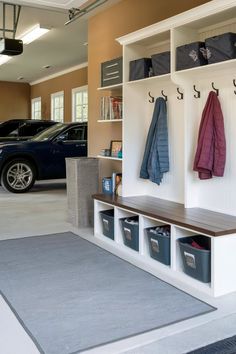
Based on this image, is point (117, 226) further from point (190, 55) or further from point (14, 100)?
point (14, 100)

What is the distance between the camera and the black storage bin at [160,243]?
3.55 m

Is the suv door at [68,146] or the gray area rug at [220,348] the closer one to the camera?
the gray area rug at [220,348]

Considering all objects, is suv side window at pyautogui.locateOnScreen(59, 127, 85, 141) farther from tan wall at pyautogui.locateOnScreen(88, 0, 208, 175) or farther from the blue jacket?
the blue jacket

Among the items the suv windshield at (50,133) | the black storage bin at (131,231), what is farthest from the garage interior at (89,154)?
the suv windshield at (50,133)

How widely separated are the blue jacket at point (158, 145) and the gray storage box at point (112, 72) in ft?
2.16

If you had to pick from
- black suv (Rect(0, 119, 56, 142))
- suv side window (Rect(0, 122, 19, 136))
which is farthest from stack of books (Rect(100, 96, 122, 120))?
suv side window (Rect(0, 122, 19, 136))

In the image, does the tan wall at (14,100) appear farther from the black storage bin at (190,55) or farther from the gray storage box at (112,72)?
the black storage bin at (190,55)

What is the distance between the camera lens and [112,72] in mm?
4766

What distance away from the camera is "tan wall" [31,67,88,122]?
11.5 m

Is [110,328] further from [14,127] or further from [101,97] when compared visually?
[14,127]

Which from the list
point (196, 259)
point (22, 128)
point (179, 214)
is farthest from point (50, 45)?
point (196, 259)

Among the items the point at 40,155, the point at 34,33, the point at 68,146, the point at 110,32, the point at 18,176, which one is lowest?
the point at 18,176

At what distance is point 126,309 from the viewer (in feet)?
9.15

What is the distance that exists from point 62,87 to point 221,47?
386 inches
